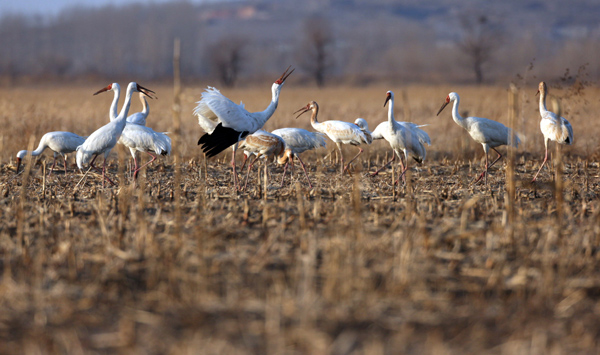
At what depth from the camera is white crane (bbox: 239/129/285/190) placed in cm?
838

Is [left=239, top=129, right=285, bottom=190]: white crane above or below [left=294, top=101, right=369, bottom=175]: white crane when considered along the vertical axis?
below

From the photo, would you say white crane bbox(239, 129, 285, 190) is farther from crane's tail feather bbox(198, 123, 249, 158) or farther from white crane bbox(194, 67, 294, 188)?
crane's tail feather bbox(198, 123, 249, 158)

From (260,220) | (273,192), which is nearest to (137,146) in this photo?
(273,192)

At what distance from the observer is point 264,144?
838cm

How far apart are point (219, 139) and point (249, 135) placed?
864mm

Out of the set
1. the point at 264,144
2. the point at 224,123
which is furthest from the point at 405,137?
the point at 224,123

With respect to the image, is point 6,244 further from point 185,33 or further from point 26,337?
point 185,33

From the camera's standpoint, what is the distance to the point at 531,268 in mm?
4227

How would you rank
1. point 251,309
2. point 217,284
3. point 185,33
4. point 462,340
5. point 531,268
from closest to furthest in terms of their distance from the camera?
1. point 462,340
2. point 251,309
3. point 217,284
4. point 531,268
5. point 185,33

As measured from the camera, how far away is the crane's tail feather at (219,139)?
7547 mm

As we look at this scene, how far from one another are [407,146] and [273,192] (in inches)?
82.9

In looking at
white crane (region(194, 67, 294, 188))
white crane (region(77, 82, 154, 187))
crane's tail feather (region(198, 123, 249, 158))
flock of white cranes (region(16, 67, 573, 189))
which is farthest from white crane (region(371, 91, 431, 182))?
white crane (region(77, 82, 154, 187))

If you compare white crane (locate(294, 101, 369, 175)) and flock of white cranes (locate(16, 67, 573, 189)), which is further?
white crane (locate(294, 101, 369, 175))

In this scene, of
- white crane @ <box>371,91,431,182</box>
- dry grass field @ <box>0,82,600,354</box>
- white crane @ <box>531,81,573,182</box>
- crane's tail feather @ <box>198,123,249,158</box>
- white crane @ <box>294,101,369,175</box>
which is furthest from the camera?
white crane @ <box>294,101,369,175</box>
